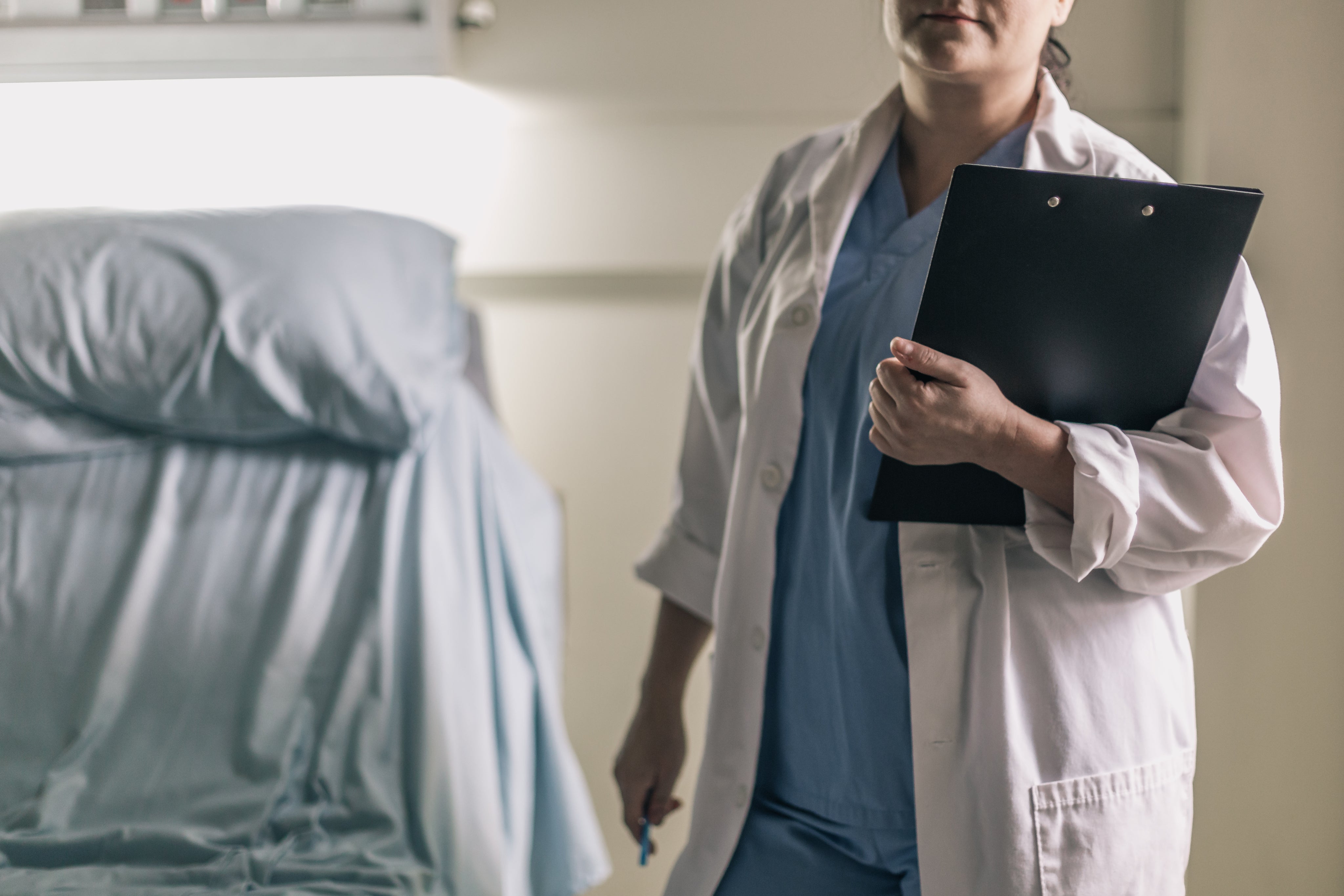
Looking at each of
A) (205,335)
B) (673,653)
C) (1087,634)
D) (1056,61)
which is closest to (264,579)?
(205,335)

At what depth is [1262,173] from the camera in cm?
110

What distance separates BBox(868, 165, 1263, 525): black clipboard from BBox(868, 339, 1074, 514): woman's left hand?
3cm

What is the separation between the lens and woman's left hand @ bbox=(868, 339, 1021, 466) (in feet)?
1.90

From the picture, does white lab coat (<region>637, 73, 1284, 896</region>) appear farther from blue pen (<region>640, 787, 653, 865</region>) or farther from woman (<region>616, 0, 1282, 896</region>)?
blue pen (<region>640, 787, 653, 865</region>)

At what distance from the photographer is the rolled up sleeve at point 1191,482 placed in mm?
596

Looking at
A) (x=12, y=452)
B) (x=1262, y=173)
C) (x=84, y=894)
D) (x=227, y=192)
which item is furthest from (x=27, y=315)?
(x=1262, y=173)

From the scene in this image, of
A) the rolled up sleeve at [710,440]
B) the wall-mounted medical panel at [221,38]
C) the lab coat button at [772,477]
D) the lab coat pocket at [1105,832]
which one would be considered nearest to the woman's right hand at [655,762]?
the rolled up sleeve at [710,440]

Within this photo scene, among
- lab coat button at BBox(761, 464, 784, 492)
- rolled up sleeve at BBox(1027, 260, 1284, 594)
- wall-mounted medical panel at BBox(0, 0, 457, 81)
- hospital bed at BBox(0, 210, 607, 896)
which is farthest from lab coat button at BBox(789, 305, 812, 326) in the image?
wall-mounted medical panel at BBox(0, 0, 457, 81)

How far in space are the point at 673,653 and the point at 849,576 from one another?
0.87 feet

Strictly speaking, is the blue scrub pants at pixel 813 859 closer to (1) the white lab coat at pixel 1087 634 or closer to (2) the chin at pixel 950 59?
(1) the white lab coat at pixel 1087 634

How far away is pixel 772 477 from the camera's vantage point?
0.77m

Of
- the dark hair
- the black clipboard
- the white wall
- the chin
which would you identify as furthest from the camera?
the white wall

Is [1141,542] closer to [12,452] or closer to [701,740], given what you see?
[701,740]

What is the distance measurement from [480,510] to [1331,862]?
3.52 feet
